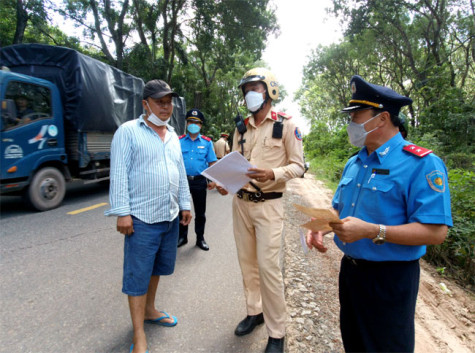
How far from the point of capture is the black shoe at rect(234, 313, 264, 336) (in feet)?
7.79

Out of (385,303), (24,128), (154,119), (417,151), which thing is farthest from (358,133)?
(24,128)

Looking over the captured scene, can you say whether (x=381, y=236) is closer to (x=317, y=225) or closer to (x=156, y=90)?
(x=317, y=225)

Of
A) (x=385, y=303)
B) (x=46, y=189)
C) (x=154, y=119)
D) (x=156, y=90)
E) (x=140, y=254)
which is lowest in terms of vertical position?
(x=46, y=189)

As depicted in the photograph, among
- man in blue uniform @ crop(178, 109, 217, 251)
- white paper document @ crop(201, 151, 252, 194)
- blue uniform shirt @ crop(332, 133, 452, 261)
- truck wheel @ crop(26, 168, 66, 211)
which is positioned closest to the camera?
blue uniform shirt @ crop(332, 133, 452, 261)

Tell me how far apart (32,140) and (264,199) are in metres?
5.33

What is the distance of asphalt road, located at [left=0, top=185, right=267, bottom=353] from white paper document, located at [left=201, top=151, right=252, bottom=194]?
1.26 m

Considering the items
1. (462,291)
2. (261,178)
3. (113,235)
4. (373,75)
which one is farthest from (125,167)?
(373,75)

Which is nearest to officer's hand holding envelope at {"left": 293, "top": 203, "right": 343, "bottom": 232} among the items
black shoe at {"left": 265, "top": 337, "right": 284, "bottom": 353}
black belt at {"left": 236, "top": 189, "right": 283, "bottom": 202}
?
black belt at {"left": 236, "top": 189, "right": 283, "bottom": 202}

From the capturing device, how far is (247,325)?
2.41 m

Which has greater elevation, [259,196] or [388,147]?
[388,147]

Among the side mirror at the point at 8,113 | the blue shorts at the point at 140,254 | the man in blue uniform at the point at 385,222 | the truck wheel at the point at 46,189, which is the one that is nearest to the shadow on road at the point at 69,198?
the truck wheel at the point at 46,189

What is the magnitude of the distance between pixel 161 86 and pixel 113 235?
10.2ft

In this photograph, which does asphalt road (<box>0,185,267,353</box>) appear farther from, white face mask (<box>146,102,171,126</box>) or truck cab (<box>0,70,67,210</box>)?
white face mask (<box>146,102,171,126</box>)

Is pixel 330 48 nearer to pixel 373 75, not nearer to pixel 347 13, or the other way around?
pixel 373 75
